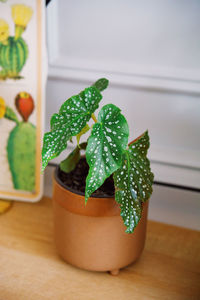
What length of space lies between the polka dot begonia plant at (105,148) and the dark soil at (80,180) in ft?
0.34

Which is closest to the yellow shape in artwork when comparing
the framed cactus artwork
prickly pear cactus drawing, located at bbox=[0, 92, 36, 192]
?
the framed cactus artwork

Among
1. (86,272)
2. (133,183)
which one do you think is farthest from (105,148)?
(86,272)

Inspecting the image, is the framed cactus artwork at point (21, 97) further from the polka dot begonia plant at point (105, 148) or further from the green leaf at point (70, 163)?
the polka dot begonia plant at point (105, 148)

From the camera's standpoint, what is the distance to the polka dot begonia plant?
0.66 metres

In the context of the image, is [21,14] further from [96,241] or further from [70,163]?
[96,241]

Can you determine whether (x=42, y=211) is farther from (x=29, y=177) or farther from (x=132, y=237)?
(x=132, y=237)

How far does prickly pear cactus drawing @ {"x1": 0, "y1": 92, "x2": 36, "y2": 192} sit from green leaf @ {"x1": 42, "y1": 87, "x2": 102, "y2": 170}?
38cm

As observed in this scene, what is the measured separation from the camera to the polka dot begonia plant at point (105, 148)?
659 mm

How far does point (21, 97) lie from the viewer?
1049 mm

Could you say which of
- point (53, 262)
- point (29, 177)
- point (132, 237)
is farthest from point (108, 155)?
point (29, 177)

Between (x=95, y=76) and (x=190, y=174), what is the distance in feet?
1.27

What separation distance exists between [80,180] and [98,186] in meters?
0.27

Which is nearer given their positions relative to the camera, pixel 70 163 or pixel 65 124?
pixel 65 124

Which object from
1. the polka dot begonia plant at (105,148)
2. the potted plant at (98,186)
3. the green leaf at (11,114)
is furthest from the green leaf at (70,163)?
the green leaf at (11,114)
